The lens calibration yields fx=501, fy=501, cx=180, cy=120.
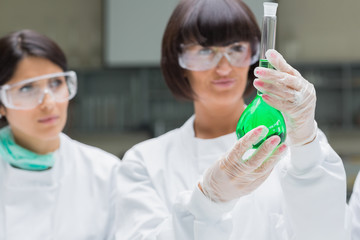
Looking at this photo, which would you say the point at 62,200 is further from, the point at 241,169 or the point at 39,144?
the point at 241,169

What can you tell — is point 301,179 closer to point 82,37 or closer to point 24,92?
point 24,92

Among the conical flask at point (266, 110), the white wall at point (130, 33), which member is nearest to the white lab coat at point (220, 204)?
the conical flask at point (266, 110)

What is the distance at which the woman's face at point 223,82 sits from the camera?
51.4 inches

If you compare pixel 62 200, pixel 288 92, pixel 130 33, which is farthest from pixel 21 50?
pixel 130 33

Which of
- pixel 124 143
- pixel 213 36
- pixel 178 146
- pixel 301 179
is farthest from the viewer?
pixel 124 143

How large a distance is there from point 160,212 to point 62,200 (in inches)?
18.2

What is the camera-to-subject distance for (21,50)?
5.46ft

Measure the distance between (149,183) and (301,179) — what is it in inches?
18.5

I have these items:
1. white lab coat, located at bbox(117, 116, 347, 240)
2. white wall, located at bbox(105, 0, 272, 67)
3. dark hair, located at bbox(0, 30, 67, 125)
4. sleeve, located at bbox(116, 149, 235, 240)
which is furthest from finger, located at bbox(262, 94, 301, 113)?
white wall, located at bbox(105, 0, 272, 67)

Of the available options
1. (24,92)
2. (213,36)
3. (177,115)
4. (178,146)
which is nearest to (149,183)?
(178,146)

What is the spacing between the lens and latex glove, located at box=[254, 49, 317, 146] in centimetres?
91

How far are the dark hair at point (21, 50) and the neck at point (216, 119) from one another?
0.57 m

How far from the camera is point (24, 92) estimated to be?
164cm

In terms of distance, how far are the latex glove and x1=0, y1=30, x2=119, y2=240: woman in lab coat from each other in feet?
2.66
